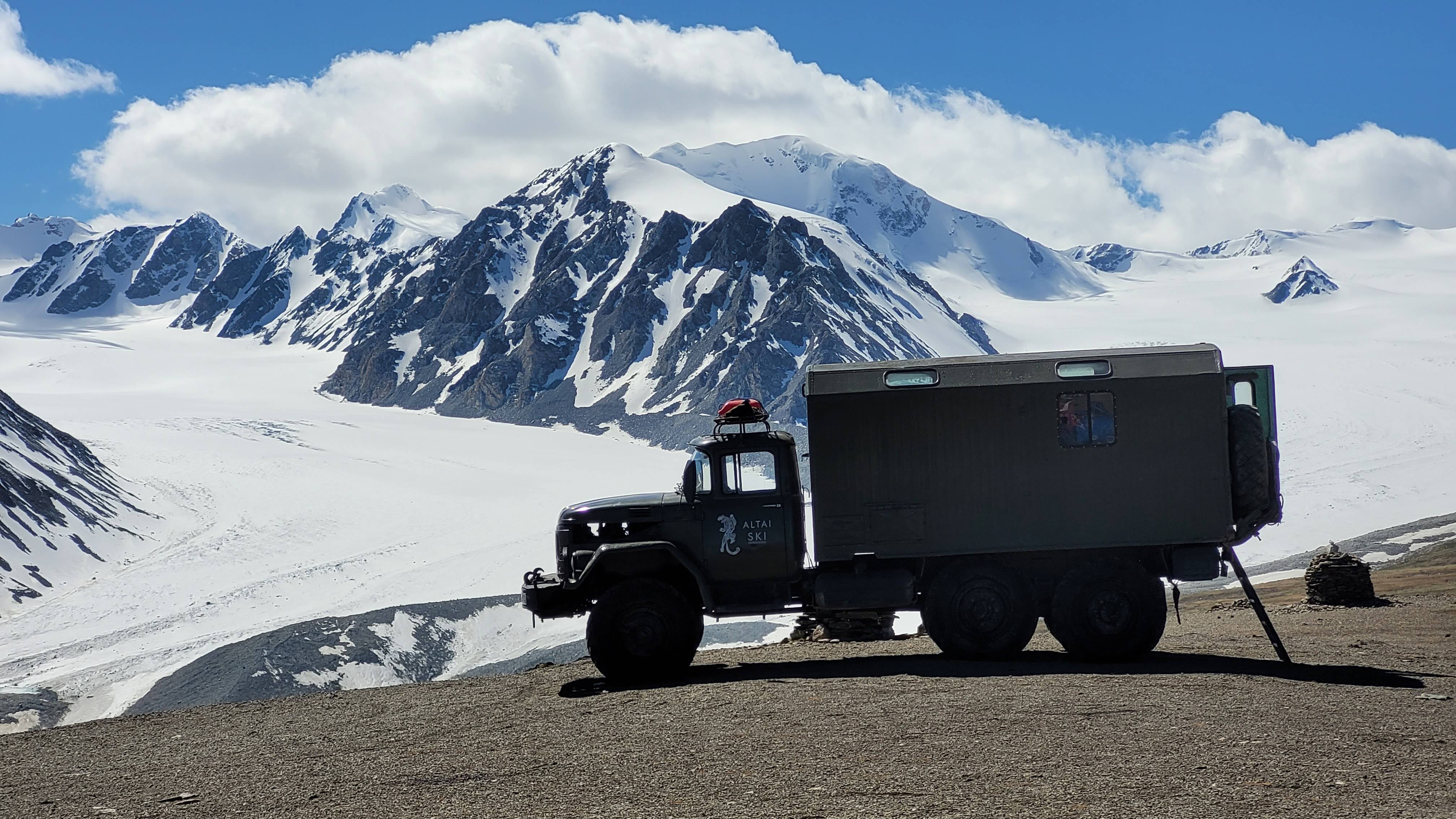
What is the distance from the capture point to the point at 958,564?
13.5 meters

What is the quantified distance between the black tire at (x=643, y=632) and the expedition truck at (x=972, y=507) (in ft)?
0.07

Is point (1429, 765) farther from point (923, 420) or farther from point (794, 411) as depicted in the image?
point (794, 411)

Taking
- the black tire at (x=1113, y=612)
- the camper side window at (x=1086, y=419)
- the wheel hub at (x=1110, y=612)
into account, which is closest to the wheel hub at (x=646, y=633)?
the black tire at (x=1113, y=612)

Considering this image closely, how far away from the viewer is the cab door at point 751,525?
13281mm

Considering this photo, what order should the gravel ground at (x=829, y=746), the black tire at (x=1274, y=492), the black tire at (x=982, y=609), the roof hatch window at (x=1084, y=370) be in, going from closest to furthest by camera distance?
the gravel ground at (x=829, y=746), the roof hatch window at (x=1084, y=370), the black tire at (x=1274, y=492), the black tire at (x=982, y=609)

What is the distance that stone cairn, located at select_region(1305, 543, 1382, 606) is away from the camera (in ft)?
64.8

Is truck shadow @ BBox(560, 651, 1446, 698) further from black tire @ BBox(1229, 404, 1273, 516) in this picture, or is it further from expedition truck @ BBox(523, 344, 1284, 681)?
black tire @ BBox(1229, 404, 1273, 516)

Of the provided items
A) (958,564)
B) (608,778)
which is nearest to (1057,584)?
(958,564)

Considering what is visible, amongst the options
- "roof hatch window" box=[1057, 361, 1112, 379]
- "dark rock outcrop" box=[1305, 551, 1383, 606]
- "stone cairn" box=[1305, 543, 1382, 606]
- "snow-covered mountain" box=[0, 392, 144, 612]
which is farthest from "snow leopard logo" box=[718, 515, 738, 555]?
"snow-covered mountain" box=[0, 392, 144, 612]

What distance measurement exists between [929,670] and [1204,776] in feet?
16.5

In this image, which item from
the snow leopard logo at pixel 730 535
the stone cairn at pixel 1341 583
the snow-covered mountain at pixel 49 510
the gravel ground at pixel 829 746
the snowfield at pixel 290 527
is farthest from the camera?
the snow-covered mountain at pixel 49 510

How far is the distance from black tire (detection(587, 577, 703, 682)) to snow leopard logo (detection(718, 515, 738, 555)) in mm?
787

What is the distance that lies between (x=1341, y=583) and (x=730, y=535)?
41.7 ft

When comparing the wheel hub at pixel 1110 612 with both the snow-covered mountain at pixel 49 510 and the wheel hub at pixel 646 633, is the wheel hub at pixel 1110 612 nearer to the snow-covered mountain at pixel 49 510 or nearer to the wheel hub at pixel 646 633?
the wheel hub at pixel 646 633
